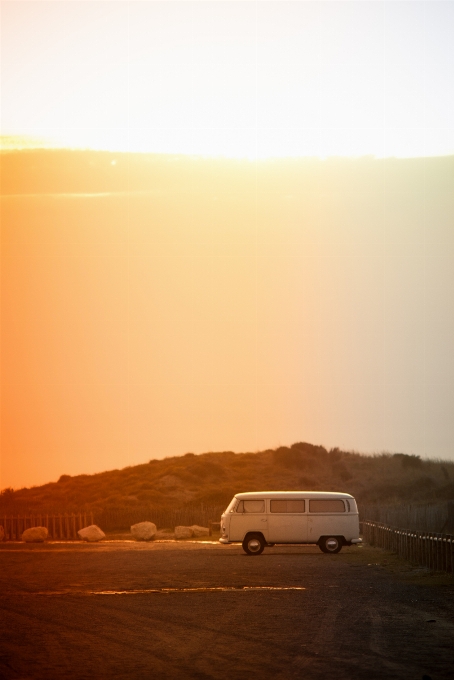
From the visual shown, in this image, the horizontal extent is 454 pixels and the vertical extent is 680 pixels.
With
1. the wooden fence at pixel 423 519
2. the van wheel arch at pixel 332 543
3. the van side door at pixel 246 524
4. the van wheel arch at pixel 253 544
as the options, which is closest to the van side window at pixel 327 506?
the van wheel arch at pixel 332 543

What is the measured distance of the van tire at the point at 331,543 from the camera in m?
33.3

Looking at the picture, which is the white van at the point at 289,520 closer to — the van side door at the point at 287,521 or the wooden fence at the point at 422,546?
the van side door at the point at 287,521

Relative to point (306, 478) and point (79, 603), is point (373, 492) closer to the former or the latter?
point (306, 478)

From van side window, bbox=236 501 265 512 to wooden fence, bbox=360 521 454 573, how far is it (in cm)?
468

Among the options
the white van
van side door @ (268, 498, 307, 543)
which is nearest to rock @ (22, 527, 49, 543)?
the white van

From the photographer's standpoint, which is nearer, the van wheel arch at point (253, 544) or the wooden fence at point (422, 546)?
the wooden fence at point (422, 546)

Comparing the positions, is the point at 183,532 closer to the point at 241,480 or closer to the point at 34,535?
the point at 34,535

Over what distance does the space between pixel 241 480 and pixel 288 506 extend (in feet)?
205

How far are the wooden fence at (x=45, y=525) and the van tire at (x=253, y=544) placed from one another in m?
19.5

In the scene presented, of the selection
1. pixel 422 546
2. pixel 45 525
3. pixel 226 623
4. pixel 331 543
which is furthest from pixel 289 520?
pixel 45 525

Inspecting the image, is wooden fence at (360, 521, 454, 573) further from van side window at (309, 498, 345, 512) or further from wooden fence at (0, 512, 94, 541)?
wooden fence at (0, 512, 94, 541)

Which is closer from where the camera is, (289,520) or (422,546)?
(422,546)

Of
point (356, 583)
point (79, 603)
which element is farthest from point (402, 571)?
point (79, 603)

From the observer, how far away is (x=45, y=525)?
50.8 m
